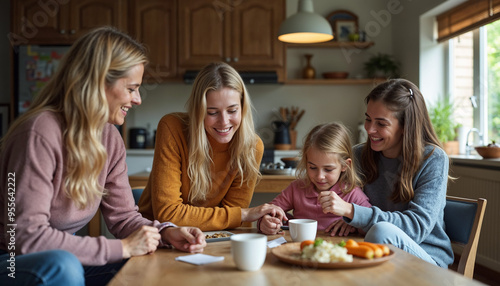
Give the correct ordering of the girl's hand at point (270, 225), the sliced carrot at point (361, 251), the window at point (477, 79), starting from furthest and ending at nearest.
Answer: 1. the window at point (477, 79)
2. the girl's hand at point (270, 225)
3. the sliced carrot at point (361, 251)

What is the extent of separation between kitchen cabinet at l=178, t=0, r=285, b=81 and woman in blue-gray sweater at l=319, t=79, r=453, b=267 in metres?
3.06

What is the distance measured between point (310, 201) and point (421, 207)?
401mm

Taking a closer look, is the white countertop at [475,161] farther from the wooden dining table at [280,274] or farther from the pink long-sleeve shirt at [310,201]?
the wooden dining table at [280,274]

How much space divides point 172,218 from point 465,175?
2675mm

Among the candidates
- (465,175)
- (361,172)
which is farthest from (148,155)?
(361,172)

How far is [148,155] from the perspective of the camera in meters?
4.88

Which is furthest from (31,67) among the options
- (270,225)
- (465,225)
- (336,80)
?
(465,225)

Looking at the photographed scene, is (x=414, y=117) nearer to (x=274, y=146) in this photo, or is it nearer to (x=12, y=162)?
(x=12, y=162)

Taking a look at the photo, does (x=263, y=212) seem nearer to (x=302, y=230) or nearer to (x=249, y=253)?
(x=302, y=230)

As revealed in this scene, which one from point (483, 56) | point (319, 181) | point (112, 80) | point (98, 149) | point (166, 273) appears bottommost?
point (166, 273)

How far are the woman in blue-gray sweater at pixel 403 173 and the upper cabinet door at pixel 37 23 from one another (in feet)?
12.7

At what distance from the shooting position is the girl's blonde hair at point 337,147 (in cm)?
186

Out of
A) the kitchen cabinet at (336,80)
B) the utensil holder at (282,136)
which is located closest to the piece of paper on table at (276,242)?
the utensil holder at (282,136)

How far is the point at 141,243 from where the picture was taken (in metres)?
1.31
